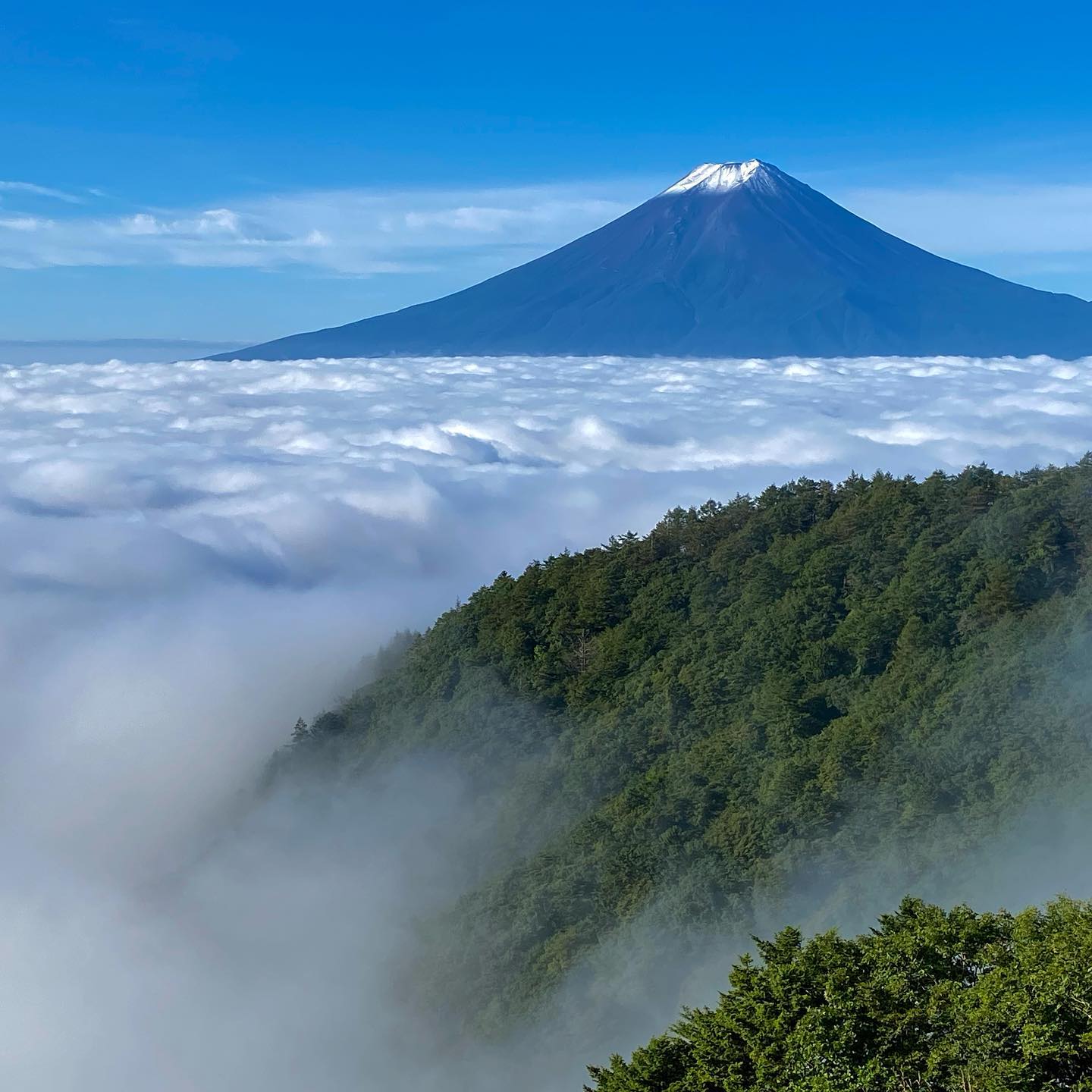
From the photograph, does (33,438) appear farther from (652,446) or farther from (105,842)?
(105,842)

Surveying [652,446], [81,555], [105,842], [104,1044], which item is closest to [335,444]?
[652,446]

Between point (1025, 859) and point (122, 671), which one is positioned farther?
point (122, 671)

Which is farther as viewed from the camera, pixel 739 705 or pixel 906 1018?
pixel 739 705

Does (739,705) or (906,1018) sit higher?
(906,1018)

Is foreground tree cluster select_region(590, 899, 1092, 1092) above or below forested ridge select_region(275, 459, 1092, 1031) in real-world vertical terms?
above

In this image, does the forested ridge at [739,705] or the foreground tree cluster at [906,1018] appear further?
the forested ridge at [739,705]

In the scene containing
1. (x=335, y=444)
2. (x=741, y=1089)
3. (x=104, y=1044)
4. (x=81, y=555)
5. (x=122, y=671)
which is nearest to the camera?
(x=741, y=1089)

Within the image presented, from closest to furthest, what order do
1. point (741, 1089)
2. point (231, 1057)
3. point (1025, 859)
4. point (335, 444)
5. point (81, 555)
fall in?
point (741, 1089), point (1025, 859), point (231, 1057), point (81, 555), point (335, 444)

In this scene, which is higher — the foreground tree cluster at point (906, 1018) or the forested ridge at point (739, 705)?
the foreground tree cluster at point (906, 1018)
